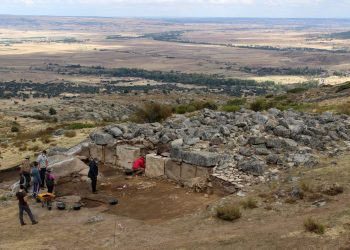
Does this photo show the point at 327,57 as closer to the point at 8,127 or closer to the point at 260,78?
the point at 260,78

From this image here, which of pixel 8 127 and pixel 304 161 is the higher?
pixel 304 161

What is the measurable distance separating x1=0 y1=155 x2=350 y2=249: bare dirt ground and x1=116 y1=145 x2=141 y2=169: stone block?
2461 mm

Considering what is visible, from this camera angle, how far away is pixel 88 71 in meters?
154

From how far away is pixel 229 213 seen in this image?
50.5ft

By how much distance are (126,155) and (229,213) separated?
27.6 ft

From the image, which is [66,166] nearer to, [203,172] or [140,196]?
[140,196]

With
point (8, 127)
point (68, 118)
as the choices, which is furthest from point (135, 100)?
point (8, 127)

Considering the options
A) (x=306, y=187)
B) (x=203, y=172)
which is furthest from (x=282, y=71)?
(x=306, y=187)

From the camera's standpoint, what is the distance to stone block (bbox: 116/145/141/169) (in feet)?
73.6

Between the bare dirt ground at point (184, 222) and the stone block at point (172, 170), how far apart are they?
1.57 ft

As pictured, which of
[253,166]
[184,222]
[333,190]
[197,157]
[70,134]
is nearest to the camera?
[184,222]

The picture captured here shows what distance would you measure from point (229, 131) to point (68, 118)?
35875 mm

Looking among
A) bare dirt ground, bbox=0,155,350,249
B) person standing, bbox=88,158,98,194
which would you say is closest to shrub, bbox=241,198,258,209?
bare dirt ground, bbox=0,155,350,249

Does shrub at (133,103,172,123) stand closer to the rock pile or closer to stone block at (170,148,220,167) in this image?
the rock pile
